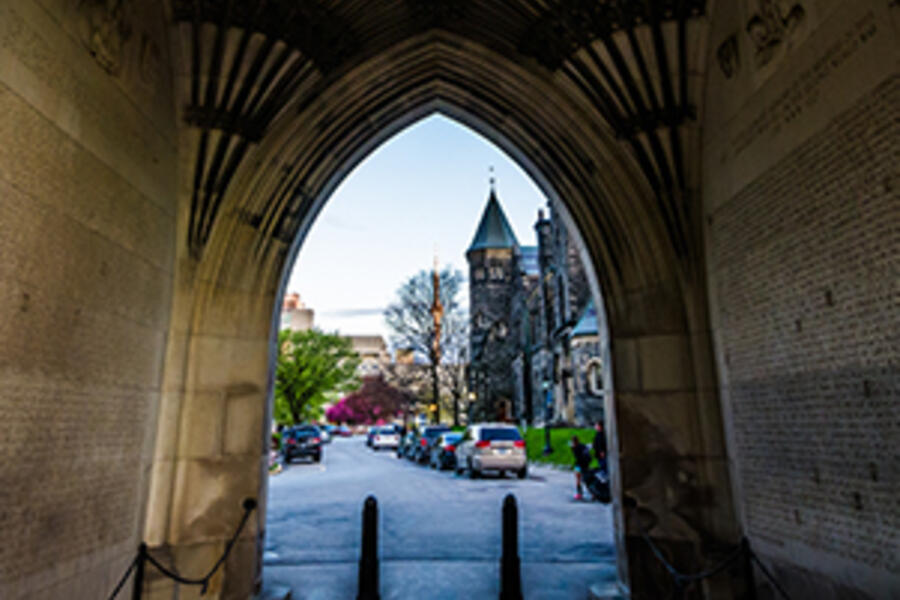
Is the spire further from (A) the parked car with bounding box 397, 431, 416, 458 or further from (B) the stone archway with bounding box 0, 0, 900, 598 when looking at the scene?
(B) the stone archway with bounding box 0, 0, 900, 598

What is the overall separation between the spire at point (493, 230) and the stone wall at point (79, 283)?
54745mm

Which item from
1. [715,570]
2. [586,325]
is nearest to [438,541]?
[715,570]

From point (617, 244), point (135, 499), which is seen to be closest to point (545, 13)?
point (617, 244)

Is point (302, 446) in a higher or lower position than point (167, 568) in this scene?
lower

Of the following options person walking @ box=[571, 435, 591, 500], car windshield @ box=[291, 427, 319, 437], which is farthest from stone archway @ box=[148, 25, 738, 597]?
car windshield @ box=[291, 427, 319, 437]

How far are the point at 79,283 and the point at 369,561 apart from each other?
318 cm

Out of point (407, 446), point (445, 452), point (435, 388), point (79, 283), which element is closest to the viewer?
point (79, 283)

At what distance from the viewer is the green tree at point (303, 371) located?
129ft

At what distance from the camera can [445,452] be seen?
714 inches

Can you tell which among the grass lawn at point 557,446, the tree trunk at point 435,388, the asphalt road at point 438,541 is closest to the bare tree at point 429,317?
the tree trunk at point 435,388

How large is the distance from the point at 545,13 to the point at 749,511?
462 centimetres

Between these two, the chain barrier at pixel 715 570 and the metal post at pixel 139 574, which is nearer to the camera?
the chain barrier at pixel 715 570

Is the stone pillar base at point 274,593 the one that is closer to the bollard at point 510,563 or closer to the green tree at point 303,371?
the bollard at point 510,563

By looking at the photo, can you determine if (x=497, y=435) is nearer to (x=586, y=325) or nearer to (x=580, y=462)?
(x=580, y=462)
